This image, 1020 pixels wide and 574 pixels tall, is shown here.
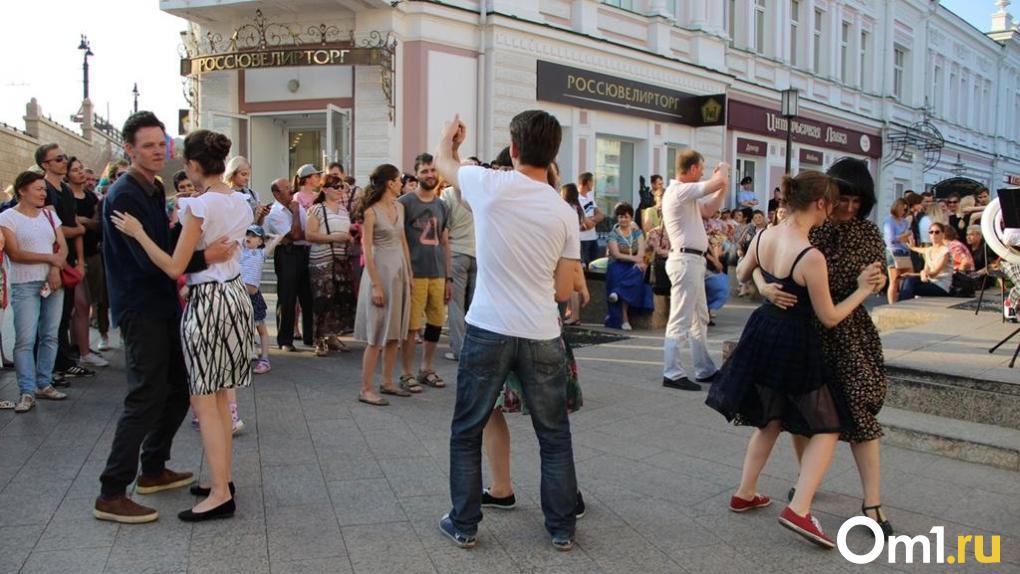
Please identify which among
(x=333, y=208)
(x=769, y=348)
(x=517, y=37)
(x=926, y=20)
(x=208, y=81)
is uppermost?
(x=926, y=20)

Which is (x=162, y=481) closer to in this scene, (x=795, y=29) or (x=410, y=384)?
(x=410, y=384)

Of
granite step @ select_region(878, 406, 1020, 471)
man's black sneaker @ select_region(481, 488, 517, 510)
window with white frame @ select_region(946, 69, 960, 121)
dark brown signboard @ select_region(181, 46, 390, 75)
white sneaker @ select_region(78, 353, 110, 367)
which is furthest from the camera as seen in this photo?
window with white frame @ select_region(946, 69, 960, 121)

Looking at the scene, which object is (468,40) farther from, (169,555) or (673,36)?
(169,555)

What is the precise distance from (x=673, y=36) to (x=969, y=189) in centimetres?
929

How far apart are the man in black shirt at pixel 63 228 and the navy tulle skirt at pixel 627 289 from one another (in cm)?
605

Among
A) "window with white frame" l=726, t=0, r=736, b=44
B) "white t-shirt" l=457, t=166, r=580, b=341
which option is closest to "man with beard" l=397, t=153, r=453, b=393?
"white t-shirt" l=457, t=166, r=580, b=341

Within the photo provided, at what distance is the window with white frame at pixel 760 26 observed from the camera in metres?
23.5

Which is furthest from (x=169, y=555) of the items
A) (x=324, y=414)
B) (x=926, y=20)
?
(x=926, y=20)

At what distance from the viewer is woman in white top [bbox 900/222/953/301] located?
36.1 feet

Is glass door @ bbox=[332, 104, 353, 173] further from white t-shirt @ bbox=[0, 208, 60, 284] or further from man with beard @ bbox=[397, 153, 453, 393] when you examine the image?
white t-shirt @ bbox=[0, 208, 60, 284]

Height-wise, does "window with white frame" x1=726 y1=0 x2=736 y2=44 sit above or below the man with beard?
above

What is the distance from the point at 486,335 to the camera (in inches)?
143

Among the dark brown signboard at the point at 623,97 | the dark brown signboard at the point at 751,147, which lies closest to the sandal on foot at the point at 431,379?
the dark brown signboard at the point at 623,97

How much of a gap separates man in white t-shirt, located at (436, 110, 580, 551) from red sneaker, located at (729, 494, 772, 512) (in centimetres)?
97
